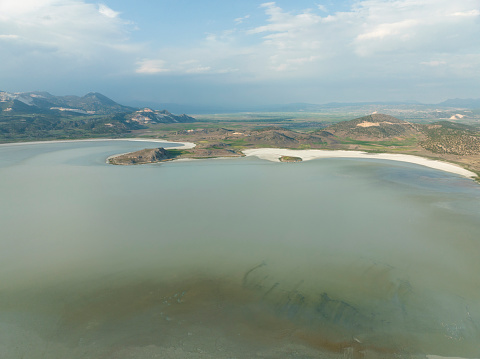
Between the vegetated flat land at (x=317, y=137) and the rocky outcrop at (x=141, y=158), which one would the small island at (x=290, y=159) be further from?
the rocky outcrop at (x=141, y=158)

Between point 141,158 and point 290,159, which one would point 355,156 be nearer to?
point 290,159

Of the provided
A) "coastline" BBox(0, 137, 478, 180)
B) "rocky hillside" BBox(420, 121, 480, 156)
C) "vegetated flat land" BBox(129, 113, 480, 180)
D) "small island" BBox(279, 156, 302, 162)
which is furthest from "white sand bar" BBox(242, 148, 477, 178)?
"rocky hillside" BBox(420, 121, 480, 156)

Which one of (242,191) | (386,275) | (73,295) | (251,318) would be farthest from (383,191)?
(73,295)

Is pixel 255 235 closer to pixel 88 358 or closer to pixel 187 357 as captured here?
pixel 187 357

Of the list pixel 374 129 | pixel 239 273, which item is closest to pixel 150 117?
pixel 374 129

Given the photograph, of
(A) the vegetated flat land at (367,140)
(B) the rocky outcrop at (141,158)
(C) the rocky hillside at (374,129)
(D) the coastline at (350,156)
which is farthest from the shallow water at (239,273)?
(C) the rocky hillside at (374,129)

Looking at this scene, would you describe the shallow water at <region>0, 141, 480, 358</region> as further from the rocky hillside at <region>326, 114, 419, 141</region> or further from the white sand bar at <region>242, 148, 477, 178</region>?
the rocky hillside at <region>326, 114, 419, 141</region>

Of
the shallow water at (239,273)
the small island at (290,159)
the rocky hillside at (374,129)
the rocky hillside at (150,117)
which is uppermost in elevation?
the rocky hillside at (150,117)
